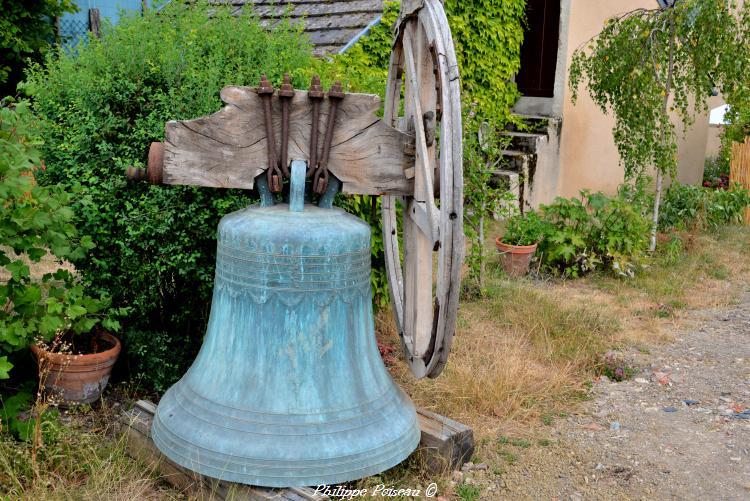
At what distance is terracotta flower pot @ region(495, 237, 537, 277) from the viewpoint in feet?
21.1

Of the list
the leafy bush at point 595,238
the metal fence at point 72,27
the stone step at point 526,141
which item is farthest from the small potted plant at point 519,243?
the metal fence at point 72,27

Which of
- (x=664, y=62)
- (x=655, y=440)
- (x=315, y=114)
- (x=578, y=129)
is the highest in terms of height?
(x=664, y=62)

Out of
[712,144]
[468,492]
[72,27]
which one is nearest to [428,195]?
[468,492]

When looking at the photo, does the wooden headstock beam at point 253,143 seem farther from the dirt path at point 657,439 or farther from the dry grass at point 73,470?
the dirt path at point 657,439

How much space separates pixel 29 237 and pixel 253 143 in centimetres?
120

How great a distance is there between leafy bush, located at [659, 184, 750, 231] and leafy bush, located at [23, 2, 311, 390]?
6088mm

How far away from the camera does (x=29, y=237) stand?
315 centimetres

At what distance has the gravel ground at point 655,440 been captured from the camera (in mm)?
3178

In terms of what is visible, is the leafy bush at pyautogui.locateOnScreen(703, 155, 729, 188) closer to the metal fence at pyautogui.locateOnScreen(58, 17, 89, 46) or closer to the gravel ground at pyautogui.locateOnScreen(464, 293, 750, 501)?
the gravel ground at pyautogui.locateOnScreen(464, 293, 750, 501)

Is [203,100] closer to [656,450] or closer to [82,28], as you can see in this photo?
[656,450]

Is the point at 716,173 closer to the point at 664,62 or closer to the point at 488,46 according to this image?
the point at 664,62

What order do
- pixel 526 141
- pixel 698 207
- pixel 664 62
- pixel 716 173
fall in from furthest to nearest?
pixel 716 173, pixel 526 141, pixel 698 207, pixel 664 62

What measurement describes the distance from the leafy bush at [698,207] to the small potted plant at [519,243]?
2.51 meters

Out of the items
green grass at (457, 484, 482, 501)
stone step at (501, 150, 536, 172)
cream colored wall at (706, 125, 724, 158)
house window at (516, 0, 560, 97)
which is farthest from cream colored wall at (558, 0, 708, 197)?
cream colored wall at (706, 125, 724, 158)
